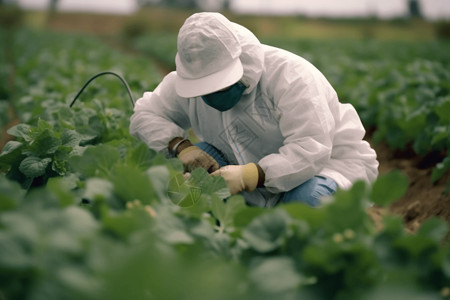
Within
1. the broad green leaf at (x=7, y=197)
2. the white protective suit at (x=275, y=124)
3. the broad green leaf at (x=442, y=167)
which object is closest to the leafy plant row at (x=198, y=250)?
the broad green leaf at (x=7, y=197)

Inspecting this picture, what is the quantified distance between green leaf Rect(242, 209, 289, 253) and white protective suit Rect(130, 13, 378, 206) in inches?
41.9

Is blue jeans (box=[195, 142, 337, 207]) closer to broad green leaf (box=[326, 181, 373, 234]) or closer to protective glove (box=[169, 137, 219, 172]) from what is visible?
protective glove (box=[169, 137, 219, 172])

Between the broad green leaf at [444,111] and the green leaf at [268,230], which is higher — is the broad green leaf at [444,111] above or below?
below

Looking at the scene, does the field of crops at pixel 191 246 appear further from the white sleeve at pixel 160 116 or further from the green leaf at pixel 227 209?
the white sleeve at pixel 160 116

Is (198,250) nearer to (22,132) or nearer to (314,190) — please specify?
(314,190)

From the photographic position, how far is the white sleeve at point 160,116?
110 inches

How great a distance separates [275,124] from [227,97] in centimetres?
36

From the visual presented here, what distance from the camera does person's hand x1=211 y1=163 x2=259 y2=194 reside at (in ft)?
7.58

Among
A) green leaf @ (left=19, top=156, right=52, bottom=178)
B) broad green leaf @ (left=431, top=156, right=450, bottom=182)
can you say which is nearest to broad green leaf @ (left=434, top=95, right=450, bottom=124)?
broad green leaf @ (left=431, top=156, right=450, bottom=182)

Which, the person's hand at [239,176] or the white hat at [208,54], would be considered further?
the person's hand at [239,176]

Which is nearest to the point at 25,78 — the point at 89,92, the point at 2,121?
the point at 2,121

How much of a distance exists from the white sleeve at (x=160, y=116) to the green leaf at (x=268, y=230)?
5.31 ft

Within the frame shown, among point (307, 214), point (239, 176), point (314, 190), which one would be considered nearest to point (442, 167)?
point (314, 190)

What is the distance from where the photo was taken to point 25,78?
300 inches
